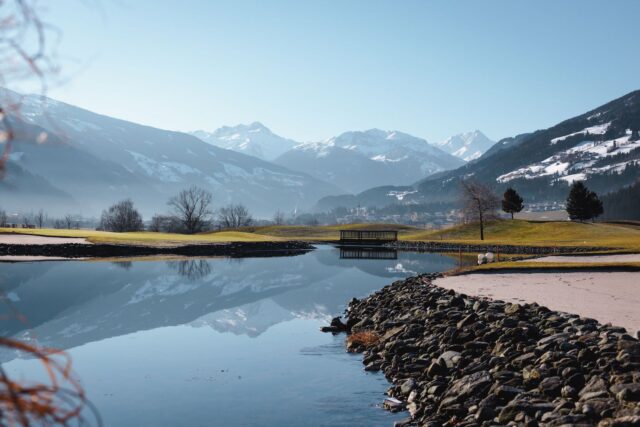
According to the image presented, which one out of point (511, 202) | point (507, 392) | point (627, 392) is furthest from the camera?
point (511, 202)

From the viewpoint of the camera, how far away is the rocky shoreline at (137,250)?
68.4 meters

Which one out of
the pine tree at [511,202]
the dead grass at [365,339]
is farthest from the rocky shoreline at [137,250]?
the dead grass at [365,339]

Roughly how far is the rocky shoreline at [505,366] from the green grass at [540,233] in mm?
62485

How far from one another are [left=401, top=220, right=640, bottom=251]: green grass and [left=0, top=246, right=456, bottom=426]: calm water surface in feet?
159

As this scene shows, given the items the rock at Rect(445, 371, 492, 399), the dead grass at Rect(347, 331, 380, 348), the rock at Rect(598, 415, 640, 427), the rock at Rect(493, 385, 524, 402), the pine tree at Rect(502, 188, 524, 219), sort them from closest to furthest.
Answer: the rock at Rect(598, 415, 640, 427), the rock at Rect(493, 385, 524, 402), the rock at Rect(445, 371, 492, 399), the dead grass at Rect(347, 331, 380, 348), the pine tree at Rect(502, 188, 524, 219)

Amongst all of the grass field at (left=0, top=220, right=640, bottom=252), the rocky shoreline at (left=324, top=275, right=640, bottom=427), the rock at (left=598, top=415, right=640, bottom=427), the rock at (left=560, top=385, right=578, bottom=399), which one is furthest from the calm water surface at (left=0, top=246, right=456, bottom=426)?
the grass field at (left=0, top=220, right=640, bottom=252)

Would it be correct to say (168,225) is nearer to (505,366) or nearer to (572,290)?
(572,290)

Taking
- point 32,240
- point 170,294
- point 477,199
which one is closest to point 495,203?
point 477,199

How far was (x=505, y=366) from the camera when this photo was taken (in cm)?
1567

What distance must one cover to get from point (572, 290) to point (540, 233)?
76.7m

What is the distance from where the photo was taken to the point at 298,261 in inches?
2926

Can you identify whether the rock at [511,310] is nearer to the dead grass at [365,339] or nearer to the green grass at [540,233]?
the dead grass at [365,339]

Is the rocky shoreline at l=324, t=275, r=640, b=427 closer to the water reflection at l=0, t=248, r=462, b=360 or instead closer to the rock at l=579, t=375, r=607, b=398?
the rock at l=579, t=375, r=607, b=398

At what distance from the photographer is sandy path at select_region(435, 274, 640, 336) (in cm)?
2167
